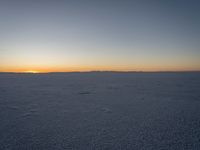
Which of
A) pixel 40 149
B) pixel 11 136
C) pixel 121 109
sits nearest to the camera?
pixel 40 149

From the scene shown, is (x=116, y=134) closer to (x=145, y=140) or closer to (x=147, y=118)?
(x=145, y=140)

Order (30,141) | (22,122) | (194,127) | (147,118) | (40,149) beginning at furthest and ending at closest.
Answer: (147,118) → (22,122) → (194,127) → (30,141) → (40,149)

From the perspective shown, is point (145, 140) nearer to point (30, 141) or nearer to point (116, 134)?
point (116, 134)

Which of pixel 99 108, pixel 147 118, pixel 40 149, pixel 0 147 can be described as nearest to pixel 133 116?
pixel 147 118

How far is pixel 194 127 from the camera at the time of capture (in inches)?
336

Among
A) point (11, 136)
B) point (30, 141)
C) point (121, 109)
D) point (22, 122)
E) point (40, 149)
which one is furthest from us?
point (121, 109)

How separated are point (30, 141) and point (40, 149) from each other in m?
0.86

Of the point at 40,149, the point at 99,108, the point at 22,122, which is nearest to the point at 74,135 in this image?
the point at 40,149

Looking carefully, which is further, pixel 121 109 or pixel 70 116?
pixel 121 109

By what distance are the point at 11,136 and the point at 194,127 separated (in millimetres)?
7756

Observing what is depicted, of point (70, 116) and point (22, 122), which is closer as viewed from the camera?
point (22, 122)

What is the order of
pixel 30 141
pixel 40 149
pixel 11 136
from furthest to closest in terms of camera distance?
pixel 11 136 → pixel 30 141 → pixel 40 149

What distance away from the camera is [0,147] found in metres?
6.68

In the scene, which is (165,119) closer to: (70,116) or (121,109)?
(121,109)
